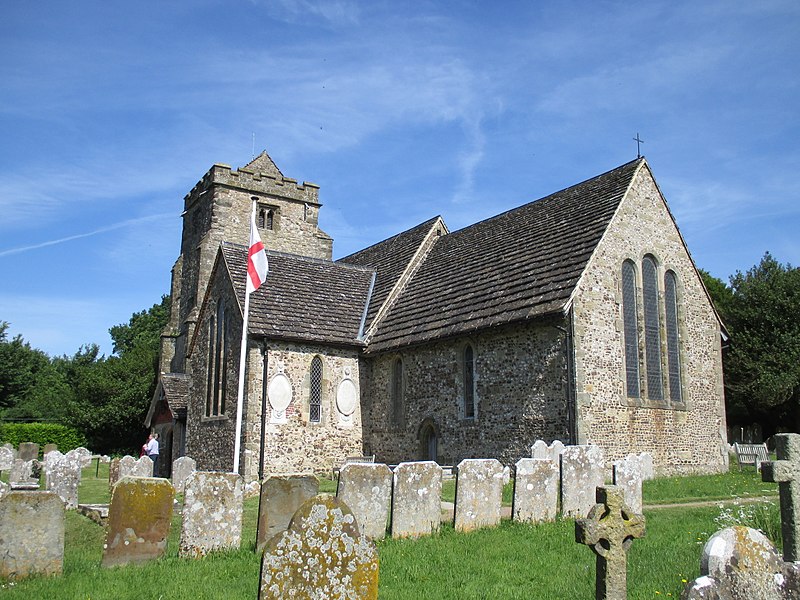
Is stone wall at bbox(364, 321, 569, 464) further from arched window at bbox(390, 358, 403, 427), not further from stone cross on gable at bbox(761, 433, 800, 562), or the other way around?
stone cross on gable at bbox(761, 433, 800, 562)

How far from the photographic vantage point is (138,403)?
44.4 metres

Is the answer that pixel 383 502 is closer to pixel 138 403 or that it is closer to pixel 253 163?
pixel 253 163

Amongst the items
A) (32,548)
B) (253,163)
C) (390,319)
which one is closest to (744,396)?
(390,319)

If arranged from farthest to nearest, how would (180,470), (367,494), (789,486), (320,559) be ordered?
(180,470) < (367,494) < (789,486) < (320,559)

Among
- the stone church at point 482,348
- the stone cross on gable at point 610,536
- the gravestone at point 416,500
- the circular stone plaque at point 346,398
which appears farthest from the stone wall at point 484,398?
the stone cross on gable at point 610,536

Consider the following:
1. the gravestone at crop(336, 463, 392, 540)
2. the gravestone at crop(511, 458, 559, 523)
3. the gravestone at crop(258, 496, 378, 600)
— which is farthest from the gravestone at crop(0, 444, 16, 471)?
the gravestone at crop(258, 496, 378, 600)

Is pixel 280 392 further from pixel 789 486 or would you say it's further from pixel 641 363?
pixel 789 486

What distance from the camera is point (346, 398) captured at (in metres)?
25.2

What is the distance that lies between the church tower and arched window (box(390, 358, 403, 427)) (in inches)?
549

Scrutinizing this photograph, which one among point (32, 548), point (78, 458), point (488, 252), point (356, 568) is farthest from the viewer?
point (488, 252)

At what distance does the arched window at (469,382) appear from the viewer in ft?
70.5

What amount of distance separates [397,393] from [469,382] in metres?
3.74

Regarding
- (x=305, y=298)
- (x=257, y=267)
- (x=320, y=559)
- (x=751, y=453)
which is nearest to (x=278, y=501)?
(x=320, y=559)

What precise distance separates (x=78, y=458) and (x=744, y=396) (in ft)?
112
